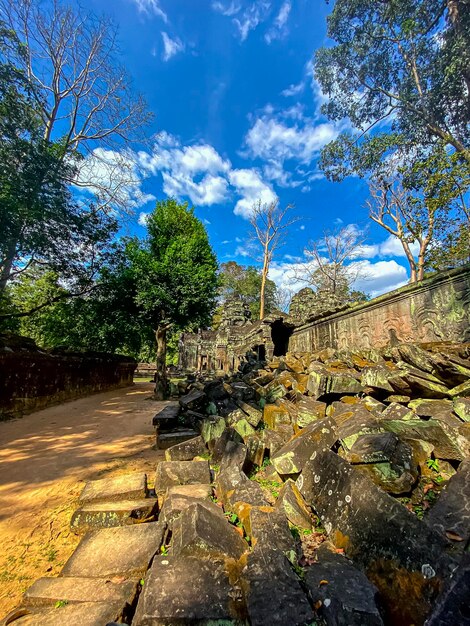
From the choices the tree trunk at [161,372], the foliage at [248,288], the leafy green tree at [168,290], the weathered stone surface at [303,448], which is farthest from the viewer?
the foliage at [248,288]

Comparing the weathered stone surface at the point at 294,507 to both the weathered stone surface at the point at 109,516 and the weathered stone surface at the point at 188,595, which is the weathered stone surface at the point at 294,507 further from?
the weathered stone surface at the point at 109,516

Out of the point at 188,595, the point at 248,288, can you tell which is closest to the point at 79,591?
the point at 188,595

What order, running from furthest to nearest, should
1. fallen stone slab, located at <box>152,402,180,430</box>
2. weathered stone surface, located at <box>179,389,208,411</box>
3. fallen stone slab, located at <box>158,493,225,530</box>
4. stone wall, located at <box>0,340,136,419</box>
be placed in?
stone wall, located at <box>0,340,136,419</box> → weathered stone surface, located at <box>179,389,208,411</box> → fallen stone slab, located at <box>152,402,180,430</box> → fallen stone slab, located at <box>158,493,225,530</box>

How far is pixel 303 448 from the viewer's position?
7.99 ft

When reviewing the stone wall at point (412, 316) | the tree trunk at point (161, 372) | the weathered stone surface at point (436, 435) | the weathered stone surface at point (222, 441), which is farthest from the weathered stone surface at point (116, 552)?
the tree trunk at point (161, 372)

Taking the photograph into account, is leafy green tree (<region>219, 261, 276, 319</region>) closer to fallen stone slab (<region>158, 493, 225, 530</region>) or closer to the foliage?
the foliage

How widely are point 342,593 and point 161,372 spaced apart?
10.1 m

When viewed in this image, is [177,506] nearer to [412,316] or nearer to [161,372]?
[412,316]

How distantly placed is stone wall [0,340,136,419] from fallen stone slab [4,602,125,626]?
259 inches

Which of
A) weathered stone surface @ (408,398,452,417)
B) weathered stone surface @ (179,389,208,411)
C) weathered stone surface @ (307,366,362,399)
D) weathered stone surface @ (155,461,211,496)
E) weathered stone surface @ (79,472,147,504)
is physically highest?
weathered stone surface @ (307,366,362,399)

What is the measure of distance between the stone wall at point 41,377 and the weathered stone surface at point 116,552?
6.25 m

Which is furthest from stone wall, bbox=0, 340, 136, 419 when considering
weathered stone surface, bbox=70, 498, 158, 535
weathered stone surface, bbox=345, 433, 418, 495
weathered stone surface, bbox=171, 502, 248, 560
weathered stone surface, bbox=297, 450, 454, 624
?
weathered stone surface, bbox=345, 433, 418, 495

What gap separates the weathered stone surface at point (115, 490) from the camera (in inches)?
93.7

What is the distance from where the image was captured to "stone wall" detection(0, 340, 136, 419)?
21.3 ft
